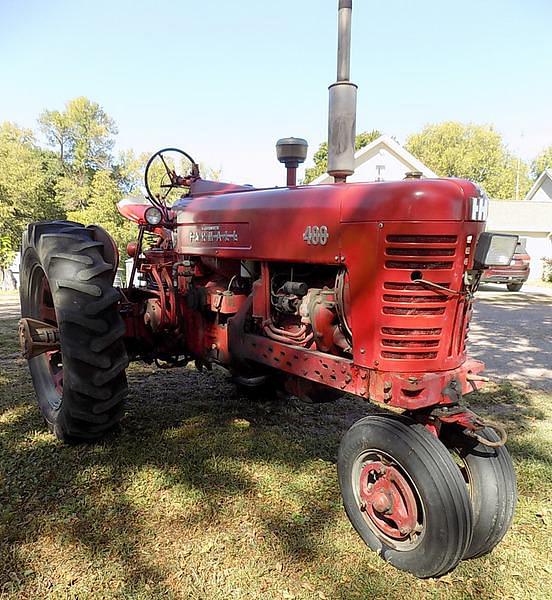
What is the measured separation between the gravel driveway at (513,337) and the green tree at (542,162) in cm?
4903

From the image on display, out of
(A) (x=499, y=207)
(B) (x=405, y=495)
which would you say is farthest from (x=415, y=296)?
(A) (x=499, y=207)

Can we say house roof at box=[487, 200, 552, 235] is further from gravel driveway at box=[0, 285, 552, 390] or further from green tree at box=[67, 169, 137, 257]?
green tree at box=[67, 169, 137, 257]

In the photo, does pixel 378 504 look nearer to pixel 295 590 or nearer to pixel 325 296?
pixel 295 590

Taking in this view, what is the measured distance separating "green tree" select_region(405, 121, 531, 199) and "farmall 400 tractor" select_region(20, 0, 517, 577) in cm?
4741

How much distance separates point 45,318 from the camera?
12.3 feet

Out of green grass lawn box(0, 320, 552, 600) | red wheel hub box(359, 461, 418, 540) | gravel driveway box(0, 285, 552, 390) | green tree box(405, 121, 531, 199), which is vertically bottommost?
gravel driveway box(0, 285, 552, 390)

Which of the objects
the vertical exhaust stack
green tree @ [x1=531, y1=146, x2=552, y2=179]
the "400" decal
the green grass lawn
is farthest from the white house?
green tree @ [x1=531, y1=146, x2=552, y2=179]

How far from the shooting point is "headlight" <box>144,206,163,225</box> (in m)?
3.57

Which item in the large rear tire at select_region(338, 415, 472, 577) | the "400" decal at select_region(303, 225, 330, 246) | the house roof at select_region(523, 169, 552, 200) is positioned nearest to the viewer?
the large rear tire at select_region(338, 415, 472, 577)

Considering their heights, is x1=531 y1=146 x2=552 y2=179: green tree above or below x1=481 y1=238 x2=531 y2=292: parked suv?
above

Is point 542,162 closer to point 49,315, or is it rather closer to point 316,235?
point 49,315

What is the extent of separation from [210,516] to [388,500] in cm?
88

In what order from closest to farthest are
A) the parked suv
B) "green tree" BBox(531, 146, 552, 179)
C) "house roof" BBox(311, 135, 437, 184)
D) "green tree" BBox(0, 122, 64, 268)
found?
1. the parked suv
2. "house roof" BBox(311, 135, 437, 184)
3. "green tree" BBox(0, 122, 64, 268)
4. "green tree" BBox(531, 146, 552, 179)

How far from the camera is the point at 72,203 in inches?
1203
